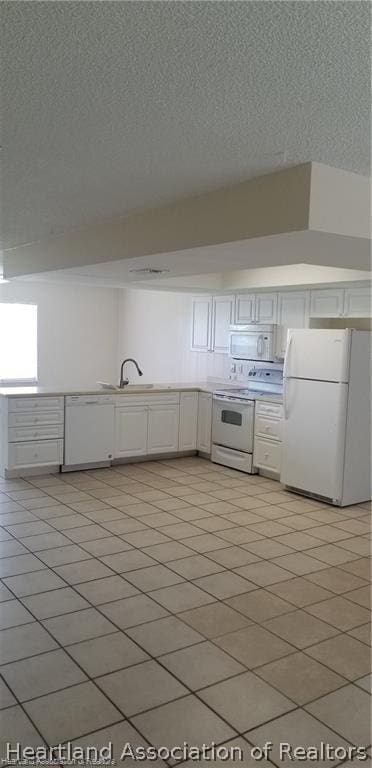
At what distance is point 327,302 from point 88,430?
8.97 feet

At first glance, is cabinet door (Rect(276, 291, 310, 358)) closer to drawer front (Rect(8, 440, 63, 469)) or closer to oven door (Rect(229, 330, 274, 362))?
oven door (Rect(229, 330, 274, 362))

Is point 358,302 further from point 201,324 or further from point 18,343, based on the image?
point 18,343

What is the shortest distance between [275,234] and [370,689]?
2058 mm

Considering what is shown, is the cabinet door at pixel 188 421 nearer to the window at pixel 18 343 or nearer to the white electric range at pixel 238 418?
the white electric range at pixel 238 418

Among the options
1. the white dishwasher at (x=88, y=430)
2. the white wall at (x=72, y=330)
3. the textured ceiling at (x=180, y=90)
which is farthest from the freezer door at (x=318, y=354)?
the white wall at (x=72, y=330)

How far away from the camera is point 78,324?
9508 mm

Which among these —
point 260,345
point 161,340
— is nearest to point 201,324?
point 161,340

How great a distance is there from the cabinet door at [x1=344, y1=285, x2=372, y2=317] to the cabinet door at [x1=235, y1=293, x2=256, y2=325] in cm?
139

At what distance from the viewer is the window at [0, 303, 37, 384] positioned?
896 cm

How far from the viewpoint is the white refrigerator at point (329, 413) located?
17.1ft

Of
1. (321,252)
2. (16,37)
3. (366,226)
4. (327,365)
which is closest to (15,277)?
(327,365)

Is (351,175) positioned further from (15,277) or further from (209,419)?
(209,419)

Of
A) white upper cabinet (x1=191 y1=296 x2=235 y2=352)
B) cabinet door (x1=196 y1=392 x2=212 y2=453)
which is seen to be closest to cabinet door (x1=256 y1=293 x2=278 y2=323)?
white upper cabinet (x1=191 y1=296 x2=235 y2=352)

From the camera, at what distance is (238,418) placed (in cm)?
644
